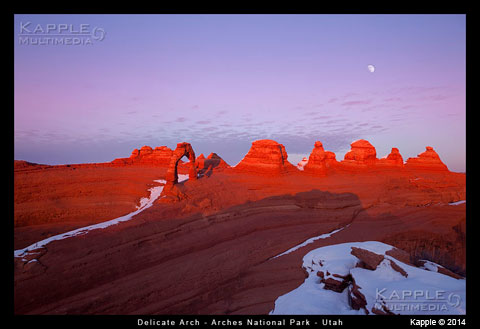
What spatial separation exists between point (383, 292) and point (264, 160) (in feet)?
57.8

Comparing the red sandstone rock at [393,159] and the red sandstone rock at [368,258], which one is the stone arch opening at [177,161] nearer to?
the red sandstone rock at [368,258]

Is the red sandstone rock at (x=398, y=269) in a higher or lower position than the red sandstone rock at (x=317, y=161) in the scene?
lower

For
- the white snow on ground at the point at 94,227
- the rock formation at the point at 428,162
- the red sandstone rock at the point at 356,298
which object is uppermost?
the rock formation at the point at 428,162

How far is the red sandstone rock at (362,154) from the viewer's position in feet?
86.5

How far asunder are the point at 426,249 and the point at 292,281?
9.90m

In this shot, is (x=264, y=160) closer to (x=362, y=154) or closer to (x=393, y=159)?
(x=362, y=154)

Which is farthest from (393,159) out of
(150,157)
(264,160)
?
(150,157)

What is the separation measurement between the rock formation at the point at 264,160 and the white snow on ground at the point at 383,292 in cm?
1471

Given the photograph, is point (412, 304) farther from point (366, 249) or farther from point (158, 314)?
point (158, 314)

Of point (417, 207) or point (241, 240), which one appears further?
point (417, 207)

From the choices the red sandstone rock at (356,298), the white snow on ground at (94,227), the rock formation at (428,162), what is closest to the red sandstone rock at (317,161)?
the rock formation at (428,162)
